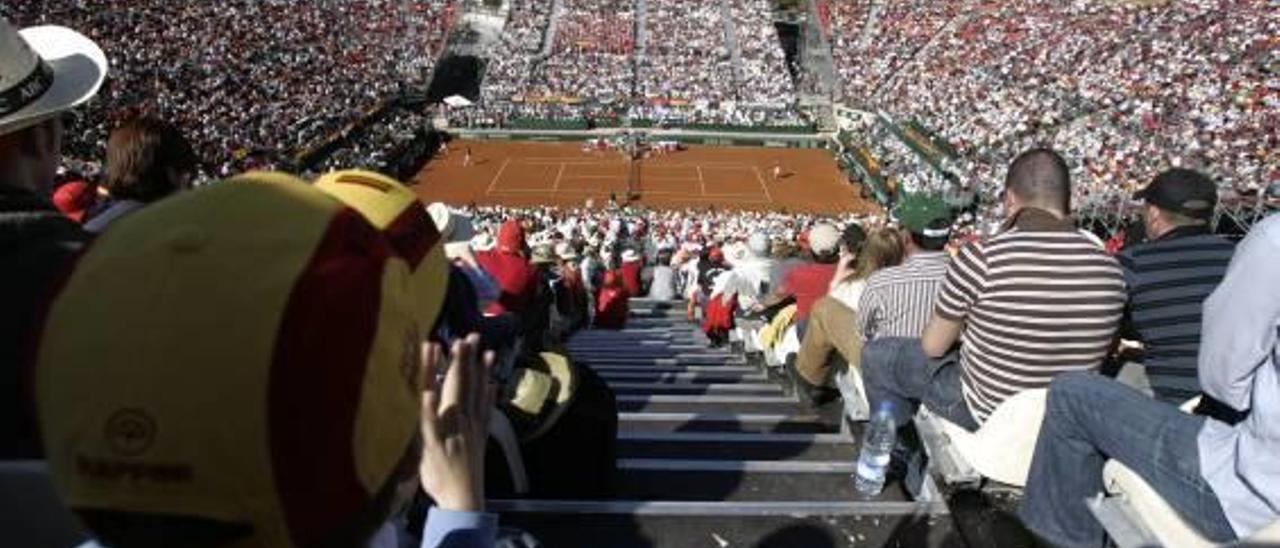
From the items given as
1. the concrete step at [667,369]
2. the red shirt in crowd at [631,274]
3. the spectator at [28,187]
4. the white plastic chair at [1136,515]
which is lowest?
the red shirt in crowd at [631,274]

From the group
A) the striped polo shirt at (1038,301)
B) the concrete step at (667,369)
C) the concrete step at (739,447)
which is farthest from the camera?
the concrete step at (667,369)

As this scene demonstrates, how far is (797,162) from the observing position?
39969 millimetres

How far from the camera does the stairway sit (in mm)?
3207

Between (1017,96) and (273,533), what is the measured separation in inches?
1512

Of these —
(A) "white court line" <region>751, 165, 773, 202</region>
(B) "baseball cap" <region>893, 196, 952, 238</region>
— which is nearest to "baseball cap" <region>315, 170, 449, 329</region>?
(B) "baseball cap" <region>893, 196, 952, 238</region>

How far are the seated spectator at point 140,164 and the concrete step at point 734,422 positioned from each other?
114 inches

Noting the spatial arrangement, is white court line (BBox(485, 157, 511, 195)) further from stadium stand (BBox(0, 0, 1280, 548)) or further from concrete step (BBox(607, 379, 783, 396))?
concrete step (BBox(607, 379, 783, 396))

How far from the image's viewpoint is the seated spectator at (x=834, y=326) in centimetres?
539

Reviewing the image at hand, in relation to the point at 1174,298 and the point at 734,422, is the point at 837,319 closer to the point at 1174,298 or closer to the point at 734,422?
the point at 734,422

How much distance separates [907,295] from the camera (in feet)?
15.7

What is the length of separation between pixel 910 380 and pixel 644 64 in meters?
45.5

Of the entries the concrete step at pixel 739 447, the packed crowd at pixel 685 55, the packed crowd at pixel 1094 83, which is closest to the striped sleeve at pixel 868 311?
the concrete step at pixel 739 447

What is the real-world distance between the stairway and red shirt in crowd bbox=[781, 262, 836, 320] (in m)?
0.87

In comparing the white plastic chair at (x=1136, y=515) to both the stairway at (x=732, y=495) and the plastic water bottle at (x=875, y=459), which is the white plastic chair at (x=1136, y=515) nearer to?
the stairway at (x=732, y=495)
